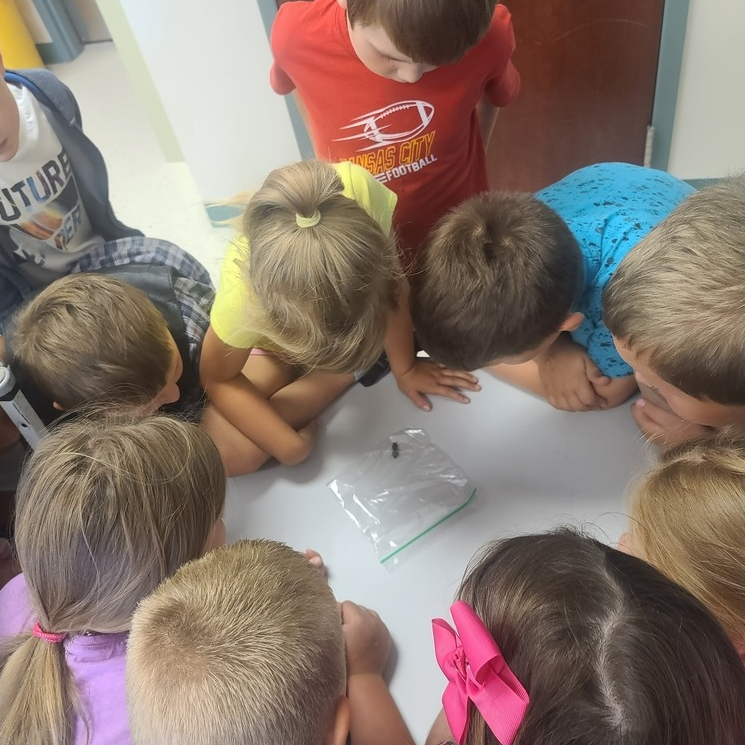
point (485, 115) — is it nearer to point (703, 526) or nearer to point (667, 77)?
point (667, 77)

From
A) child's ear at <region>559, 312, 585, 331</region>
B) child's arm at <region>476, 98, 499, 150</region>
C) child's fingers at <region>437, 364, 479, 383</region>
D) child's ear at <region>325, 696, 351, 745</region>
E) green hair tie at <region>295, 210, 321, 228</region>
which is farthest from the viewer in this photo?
child's arm at <region>476, 98, 499, 150</region>

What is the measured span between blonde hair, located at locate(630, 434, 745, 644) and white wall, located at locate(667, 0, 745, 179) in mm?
1263

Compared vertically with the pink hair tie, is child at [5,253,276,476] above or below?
above

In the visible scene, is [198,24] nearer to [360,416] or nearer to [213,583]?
[360,416]

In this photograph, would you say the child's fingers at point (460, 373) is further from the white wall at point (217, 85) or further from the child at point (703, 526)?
the white wall at point (217, 85)

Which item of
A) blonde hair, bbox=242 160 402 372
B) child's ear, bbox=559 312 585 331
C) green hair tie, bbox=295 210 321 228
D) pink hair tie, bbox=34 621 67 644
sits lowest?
pink hair tie, bbox=34 621 67 644

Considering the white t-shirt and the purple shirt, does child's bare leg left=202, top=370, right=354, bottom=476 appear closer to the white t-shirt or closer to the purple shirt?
the purple shirt

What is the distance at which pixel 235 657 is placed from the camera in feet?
1.53

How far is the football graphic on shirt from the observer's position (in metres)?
1.05

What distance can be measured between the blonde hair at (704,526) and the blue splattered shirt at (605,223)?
0.30 m

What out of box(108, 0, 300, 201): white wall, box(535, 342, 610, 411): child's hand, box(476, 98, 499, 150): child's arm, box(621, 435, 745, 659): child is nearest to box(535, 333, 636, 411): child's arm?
box(535, 342, 610, 411): child's hand

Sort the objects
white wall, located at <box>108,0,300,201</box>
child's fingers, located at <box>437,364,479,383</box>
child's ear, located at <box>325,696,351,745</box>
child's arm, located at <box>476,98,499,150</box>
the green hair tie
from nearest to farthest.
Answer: child's ear, located at <box>325,696,351,745</box>, the green hair tie, child's fingers, located at <box>437,364,479,383</box>, child's arm, located at <box>476,98,499,150</box>, white wall, located at <box>108,0,300,201</box>

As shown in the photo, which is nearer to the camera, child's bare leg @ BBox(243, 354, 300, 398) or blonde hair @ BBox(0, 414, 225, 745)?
blonde hair @ BBox(0, 414, 225, 745)

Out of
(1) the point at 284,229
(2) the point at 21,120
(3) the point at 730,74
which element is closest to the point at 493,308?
(1) the point at 284,229
